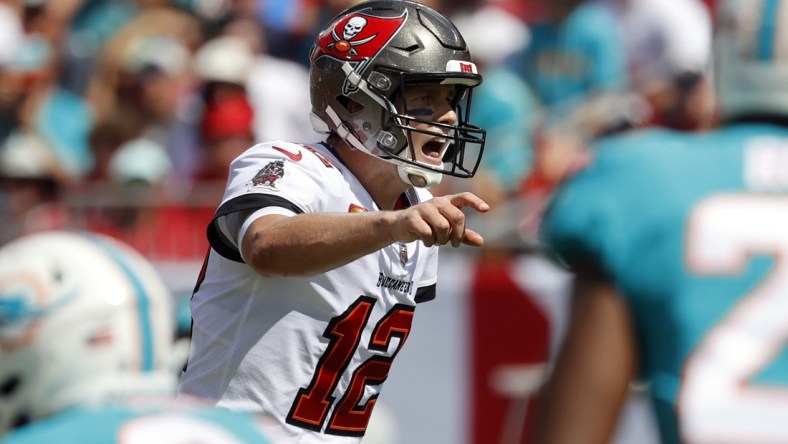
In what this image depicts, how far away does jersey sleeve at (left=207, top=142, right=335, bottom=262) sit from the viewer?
141 inches

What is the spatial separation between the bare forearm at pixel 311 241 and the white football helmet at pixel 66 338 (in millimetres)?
755

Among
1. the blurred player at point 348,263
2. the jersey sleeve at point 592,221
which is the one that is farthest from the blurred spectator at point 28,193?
the jersey sleeve at point 592,221

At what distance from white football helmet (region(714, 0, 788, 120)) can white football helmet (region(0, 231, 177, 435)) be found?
2.03 meters

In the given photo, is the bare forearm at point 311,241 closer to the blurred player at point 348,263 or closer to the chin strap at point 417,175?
the blurred player at point 348,263

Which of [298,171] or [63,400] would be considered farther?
[63,400]

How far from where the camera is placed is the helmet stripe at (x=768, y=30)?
245cm

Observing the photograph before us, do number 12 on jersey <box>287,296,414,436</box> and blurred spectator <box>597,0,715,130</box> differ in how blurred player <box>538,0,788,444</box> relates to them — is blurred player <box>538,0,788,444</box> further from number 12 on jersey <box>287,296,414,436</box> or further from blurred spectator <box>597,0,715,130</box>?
blurred spectator <box>597,0,715,130</box>

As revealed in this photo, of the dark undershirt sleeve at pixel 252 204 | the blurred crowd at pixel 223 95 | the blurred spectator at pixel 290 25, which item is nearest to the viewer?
the dark undershirt sleeve at pixel 252 204

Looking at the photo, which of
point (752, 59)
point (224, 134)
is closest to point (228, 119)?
point (224, 134)

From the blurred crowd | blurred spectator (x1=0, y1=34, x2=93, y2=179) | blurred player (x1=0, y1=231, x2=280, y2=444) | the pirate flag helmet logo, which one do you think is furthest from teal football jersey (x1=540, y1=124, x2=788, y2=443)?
blurred spectator (x1=0, y1=34, x2=93, y2=179)

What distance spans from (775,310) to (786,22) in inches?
18.3

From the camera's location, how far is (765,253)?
7.97 ft

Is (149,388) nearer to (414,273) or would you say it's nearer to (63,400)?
(63,400)

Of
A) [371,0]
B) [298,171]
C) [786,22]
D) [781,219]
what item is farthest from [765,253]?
[371,0]
